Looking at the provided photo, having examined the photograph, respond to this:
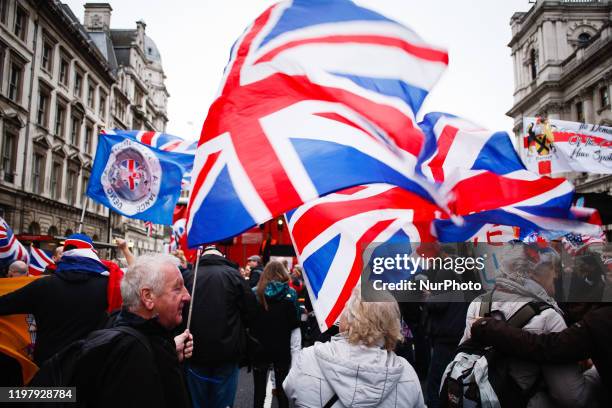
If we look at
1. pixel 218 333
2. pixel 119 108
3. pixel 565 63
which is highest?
pixel 565 63

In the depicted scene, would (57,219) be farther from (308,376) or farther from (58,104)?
→ (308,376)

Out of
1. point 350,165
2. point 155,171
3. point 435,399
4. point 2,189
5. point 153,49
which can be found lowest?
point 435,399

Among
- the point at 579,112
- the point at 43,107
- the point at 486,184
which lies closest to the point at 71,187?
the point at 43,107

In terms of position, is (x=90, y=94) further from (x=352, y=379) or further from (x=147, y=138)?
(x=352, y=379)

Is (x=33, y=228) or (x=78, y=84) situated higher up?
(x=78, y=84)

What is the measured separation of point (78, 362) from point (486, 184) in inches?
195

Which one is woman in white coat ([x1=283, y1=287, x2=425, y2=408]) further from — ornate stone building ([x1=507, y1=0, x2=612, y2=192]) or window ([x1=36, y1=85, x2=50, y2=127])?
ornate stone building ([x1=507, y1=0, x2=612, y2=192])

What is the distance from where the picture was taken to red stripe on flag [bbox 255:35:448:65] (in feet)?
9.39

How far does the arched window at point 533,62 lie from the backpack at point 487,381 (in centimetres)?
4787

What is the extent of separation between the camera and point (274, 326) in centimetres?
528

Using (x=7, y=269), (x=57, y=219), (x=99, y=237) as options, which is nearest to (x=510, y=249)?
(x=7, y=269)

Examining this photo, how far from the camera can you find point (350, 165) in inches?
106

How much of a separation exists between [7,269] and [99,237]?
34910 mm

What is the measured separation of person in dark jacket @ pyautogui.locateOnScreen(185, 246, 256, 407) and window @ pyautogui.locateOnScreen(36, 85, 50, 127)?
27.6 m
